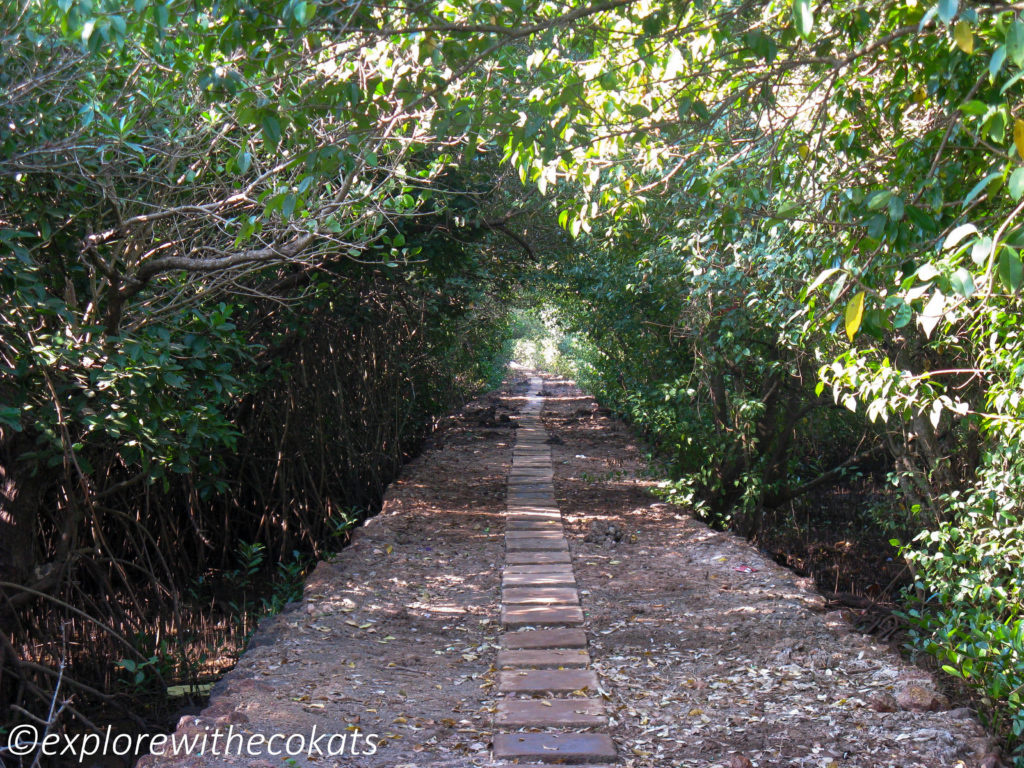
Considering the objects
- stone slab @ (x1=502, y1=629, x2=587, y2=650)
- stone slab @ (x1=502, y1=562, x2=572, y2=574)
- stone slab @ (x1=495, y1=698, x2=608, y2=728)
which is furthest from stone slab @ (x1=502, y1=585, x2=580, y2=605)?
stone slab @ (x1=495, y1=698, x2=608, y2=728)

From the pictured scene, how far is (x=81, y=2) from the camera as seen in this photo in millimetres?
2539

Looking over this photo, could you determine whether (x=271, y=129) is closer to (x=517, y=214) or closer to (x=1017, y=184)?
(x=1017, y=184)

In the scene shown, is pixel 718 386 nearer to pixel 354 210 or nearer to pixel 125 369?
pixel 354 210

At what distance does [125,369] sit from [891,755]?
3843 mm

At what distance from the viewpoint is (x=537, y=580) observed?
20.3 feet

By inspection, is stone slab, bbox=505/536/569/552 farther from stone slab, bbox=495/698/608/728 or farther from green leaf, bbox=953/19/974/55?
green leaf, bbox=953/19/974/55

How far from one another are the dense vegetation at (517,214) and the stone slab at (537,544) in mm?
1721

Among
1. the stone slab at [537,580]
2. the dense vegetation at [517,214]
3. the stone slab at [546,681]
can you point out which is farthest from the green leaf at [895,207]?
the stone slab at [537,580]

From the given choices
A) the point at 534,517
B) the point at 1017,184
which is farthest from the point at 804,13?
the point at 534,517

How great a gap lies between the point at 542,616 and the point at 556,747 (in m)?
1.86

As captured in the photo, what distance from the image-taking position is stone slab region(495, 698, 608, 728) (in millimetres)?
3719

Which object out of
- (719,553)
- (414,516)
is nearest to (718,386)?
(719,553)

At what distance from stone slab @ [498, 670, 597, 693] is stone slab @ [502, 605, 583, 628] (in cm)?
80

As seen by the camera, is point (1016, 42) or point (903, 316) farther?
point (903, 316)
